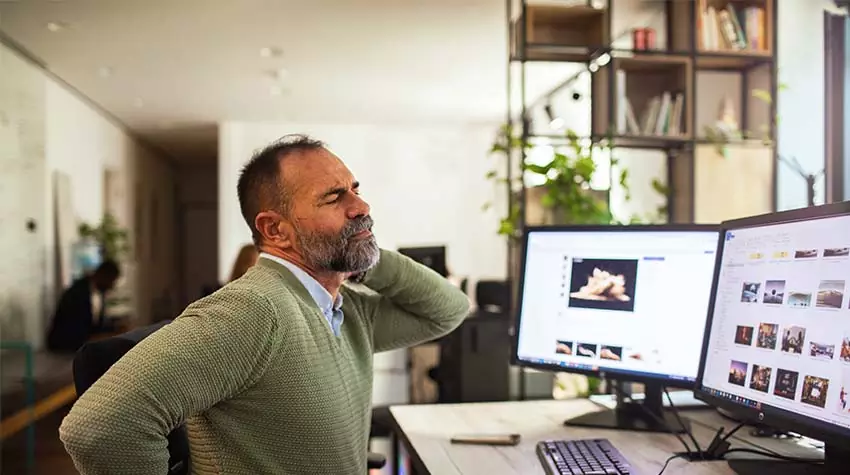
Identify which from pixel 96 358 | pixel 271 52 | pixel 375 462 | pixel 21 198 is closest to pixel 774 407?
pixel 375 462

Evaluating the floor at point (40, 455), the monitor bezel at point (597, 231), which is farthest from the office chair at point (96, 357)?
the floor at point (40, 455)

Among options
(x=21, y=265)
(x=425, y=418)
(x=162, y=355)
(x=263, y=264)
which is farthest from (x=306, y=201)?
(x=21, y=265)

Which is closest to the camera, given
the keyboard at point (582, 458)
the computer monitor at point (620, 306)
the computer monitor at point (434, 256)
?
the keyboard at point (582, 458)

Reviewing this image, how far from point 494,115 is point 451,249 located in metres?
1.79

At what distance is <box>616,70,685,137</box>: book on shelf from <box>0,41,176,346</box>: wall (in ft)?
15.3

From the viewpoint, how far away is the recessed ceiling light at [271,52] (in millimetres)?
5816

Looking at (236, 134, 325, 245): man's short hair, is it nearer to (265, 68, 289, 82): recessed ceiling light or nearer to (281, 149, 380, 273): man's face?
(281, 149, 380, 273): man's face

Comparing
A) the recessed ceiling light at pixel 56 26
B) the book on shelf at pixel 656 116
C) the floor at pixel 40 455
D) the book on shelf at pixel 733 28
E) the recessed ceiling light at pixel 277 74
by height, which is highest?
the recessed ceiling light at pixel 56 26

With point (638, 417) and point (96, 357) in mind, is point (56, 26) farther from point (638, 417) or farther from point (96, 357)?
point (638, 417)

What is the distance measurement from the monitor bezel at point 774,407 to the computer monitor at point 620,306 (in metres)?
0.12

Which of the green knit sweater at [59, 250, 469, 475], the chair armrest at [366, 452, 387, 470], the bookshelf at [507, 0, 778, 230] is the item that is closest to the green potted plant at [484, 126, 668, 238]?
the bookshelf at [507, 0, 778, 230]

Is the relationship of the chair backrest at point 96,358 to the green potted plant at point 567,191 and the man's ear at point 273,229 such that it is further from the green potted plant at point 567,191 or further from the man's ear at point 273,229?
the green potted plant at point 567,191

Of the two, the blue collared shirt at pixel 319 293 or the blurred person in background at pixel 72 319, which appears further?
the blurred person in background at pixel 72 319

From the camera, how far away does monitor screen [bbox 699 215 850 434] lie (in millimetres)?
1167
